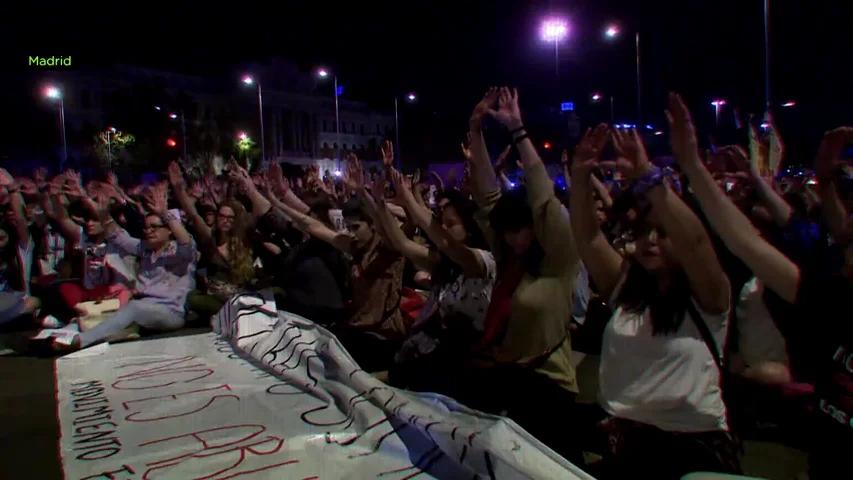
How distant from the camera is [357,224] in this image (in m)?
6.02

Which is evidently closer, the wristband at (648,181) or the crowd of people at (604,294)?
the crowd of people at (604,294)

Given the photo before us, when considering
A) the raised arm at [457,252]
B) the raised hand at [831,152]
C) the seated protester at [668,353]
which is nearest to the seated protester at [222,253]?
the raised arm at [457,252]

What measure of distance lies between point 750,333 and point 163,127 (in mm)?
53193

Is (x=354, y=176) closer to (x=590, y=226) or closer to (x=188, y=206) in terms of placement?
(x=188, y=206)

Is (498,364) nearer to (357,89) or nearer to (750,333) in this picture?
(750,333)

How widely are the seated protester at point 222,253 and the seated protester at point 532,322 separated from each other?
485 cm

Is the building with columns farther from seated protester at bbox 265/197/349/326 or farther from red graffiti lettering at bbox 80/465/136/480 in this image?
red graffiti lettering at bbox 80/465/136/480

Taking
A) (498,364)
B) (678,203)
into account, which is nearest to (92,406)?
(498,364)

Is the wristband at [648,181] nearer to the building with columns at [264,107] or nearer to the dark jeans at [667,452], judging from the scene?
the dark jeans at [667,452]

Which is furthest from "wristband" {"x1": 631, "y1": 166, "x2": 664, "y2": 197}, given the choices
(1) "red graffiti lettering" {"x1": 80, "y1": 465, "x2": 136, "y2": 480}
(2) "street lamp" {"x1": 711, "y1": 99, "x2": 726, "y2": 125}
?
(2) "street lamp" {"x1": 711, "y1": 99, "x2": 726, "y2": 125}

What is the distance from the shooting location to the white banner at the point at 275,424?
2752mm

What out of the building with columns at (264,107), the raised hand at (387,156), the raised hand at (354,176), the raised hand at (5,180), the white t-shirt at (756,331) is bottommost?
the white t-shirt at (756,331)

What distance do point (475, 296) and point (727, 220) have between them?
6.96ft

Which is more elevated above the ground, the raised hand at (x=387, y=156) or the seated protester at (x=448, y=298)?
the raised hand at (x=387, y=156)
